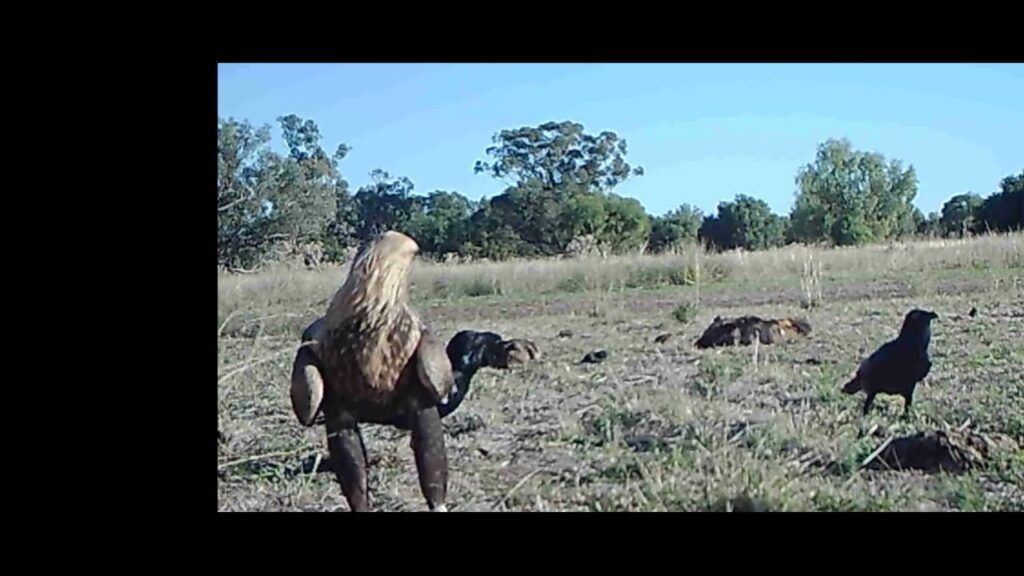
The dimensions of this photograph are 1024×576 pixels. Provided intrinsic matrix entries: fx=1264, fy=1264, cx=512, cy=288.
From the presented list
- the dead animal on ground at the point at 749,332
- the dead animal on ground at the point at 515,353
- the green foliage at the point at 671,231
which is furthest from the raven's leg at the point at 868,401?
the dead animal on ground at the point at 515,353

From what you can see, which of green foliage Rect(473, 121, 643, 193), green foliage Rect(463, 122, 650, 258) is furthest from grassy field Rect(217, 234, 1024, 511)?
green foliage Rect(473, 121, 643, 193)

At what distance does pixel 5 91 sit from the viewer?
4492mm

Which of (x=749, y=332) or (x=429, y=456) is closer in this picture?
(x=429, y=456)

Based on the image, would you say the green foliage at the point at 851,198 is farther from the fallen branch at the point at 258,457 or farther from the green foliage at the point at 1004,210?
the fallen branch at the point at 258,457

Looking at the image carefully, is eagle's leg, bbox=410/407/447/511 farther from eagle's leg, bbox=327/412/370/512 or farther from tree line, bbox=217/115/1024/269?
tree line, bbox=217/115/1024/269

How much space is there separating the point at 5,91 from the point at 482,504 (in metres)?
2.23

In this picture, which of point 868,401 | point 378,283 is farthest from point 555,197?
point 868,401

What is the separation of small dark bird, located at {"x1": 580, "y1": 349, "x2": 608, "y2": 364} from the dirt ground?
19mm

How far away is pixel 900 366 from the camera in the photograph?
4.39 meters

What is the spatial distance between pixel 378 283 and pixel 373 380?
1.13ft

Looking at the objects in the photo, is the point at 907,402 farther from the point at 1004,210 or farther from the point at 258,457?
the point at 258,457

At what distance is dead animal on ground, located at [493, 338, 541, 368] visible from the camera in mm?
4496
